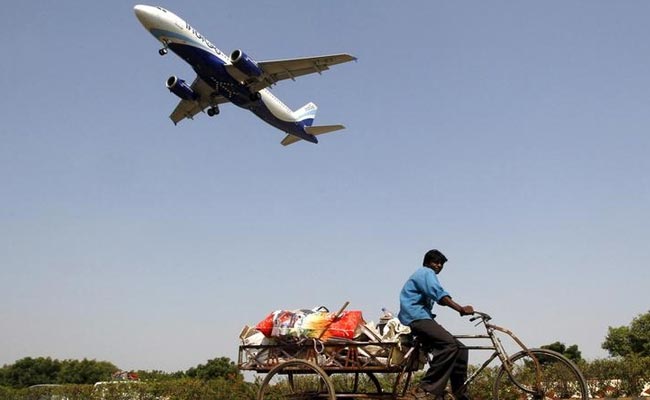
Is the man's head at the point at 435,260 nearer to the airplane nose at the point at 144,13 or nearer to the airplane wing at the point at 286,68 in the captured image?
the airplane wing at the point at 286,68

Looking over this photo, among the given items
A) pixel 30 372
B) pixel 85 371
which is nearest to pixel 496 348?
pixel 85 371

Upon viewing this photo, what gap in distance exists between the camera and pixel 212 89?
40.2 metres

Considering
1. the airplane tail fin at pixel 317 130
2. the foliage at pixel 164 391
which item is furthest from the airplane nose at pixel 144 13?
the foliage at pixel 164 391

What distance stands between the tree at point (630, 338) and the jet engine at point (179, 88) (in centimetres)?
4785

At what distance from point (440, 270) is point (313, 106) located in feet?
161

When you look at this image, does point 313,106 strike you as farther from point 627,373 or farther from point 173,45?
point 627,373

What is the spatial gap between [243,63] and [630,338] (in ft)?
166

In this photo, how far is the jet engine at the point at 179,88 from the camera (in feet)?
131

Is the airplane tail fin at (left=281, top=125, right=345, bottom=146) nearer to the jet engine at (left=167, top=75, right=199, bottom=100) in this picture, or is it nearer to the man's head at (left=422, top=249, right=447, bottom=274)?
the jet engine at (left=167, top=75, right=199, bottom=100)

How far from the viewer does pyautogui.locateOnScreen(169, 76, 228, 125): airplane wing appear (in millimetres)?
40750

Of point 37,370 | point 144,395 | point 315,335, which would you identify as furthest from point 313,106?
point 37,370

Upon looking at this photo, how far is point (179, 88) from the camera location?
4003cm

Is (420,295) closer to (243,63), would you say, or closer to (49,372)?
(243,63)

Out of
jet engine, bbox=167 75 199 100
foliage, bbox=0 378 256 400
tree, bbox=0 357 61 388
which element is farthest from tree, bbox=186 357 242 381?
foliage, bbox=0 378 256 400
